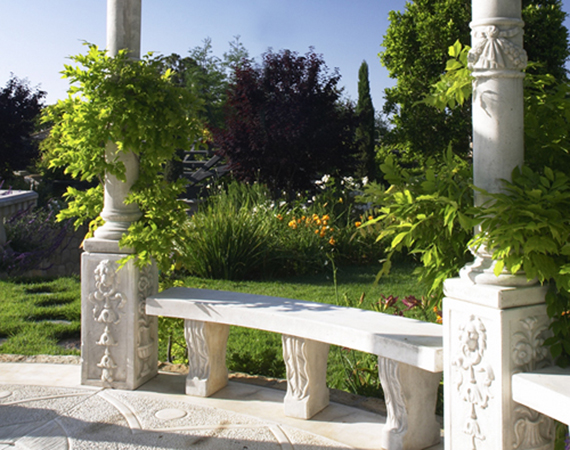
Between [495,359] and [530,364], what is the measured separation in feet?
0.48

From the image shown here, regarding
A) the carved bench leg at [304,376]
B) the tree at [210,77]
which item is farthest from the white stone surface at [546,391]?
the tree at [210,77]

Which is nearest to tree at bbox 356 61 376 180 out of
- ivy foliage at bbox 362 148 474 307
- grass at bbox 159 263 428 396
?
grass at bbox 159 263 428 396

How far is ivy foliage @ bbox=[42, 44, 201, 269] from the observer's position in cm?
326

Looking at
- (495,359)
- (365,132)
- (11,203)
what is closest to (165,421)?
(495,359)

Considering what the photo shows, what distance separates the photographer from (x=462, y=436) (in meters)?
2.26

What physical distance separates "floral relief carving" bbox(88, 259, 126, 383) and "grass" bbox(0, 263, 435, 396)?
17.7 inches

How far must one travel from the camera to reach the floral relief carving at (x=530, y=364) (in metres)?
2.09

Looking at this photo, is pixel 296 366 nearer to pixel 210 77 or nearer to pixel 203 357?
pixel 203 357

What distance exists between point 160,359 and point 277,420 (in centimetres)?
182

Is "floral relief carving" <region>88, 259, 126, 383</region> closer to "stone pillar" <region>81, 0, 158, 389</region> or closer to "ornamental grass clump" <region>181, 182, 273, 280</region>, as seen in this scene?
"stone pillar" <region>81, 0, 158, 389</region>

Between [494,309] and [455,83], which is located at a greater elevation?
[455,83]

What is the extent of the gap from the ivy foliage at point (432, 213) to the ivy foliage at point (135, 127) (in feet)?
4.76

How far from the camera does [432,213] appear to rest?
2258mm

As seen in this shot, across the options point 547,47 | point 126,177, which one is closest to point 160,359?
point 126,177
